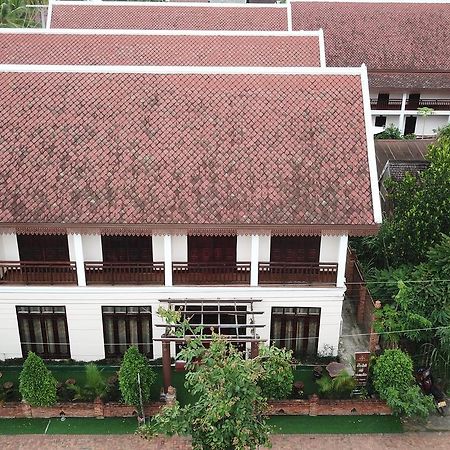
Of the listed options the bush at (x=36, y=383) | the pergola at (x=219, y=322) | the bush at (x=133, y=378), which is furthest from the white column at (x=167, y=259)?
the bush at (x=36, y=383)

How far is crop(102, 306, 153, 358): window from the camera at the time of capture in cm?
2302

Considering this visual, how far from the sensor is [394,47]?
41312 mm

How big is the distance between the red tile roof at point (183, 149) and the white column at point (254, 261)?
38.2 inches

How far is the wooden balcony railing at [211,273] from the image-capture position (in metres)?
22.5

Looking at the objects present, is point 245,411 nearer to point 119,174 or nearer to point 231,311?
point 231,311

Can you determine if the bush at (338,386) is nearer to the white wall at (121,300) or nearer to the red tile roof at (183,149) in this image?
the white wall at (121,300)

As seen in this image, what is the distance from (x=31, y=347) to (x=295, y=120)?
12.3m

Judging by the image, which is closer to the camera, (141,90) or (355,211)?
(355,211)

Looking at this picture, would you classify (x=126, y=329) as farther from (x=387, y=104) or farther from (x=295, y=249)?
(x=387, y=104)

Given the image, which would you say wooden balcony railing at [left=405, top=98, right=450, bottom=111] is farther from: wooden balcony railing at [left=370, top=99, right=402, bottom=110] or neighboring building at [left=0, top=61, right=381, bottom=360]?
neighboring building at [left=0, top=61, right=381, bottom=360]

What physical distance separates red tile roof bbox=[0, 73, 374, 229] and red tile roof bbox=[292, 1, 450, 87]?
1881cm

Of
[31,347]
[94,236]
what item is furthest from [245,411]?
[31,347]

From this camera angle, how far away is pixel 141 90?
23375 mm

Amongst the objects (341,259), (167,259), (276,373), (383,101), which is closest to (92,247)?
(167,259)
